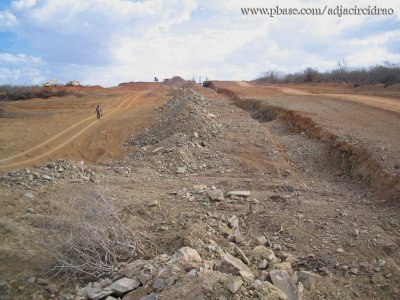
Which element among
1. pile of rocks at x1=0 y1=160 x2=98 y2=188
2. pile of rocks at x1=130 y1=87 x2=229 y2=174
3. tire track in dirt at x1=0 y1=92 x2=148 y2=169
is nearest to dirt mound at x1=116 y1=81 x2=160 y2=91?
tire track in dirt at x1=0 y1=92 x2=148 y2=169

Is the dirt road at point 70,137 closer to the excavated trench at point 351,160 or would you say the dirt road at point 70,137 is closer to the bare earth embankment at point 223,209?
the bare earth embankment at point 223,209

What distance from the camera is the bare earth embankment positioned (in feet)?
13.2

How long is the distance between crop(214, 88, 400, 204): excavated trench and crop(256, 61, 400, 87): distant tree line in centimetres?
1554

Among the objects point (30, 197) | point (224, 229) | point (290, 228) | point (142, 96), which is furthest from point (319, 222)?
point (142, 96)

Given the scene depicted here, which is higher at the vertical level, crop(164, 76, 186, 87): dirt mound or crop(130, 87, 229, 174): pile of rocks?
crop(164, 76, 186, 87): dirt mound

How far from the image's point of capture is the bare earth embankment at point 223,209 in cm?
403

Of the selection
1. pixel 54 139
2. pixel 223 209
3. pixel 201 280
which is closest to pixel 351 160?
pixel 223 209

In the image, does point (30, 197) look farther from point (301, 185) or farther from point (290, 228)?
point (301, 185)

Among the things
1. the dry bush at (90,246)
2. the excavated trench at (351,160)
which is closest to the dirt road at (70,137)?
the excavated trench at (351,160)

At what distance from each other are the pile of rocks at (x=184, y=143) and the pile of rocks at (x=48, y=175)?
6.17ft

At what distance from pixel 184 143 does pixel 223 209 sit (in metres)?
4.47

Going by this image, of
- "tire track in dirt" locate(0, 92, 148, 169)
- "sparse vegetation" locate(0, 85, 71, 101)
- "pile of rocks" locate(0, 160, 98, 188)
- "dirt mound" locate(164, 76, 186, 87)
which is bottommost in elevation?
"tire track in dirt" locate(0, 92, 148, 169)

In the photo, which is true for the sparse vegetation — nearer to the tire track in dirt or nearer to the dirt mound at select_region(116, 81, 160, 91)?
→ the dirt mound at select_region(116, 81, 160, 91)

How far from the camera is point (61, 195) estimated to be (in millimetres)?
6766
